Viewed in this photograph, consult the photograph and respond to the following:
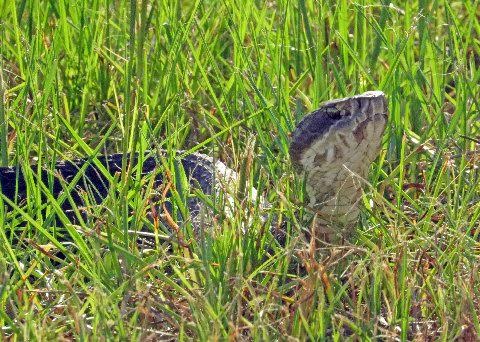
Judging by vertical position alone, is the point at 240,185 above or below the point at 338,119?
below

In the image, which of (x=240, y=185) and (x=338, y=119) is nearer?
(x=240, y=185)

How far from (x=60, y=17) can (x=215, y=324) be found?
1.68 metres

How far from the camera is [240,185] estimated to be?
264 centimetres

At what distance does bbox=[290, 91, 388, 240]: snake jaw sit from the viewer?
2.69m

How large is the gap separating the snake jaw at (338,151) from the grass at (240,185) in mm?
62

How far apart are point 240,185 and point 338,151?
27 centimetres

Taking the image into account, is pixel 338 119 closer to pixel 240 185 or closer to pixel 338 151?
pixel 338 151

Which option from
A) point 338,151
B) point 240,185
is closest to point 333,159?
point 338,151

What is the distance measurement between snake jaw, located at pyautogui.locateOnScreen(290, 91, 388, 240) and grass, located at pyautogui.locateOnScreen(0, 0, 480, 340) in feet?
0.20

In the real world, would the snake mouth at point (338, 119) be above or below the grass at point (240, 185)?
above

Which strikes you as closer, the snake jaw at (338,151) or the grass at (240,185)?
the grass at (240,185)

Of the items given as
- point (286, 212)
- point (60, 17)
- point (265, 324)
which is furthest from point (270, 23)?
point (265, 324)

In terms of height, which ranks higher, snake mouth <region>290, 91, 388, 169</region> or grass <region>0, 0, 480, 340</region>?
snake mouth <region>290, 91, 388, 169</region>

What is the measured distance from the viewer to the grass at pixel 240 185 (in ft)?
7.40
